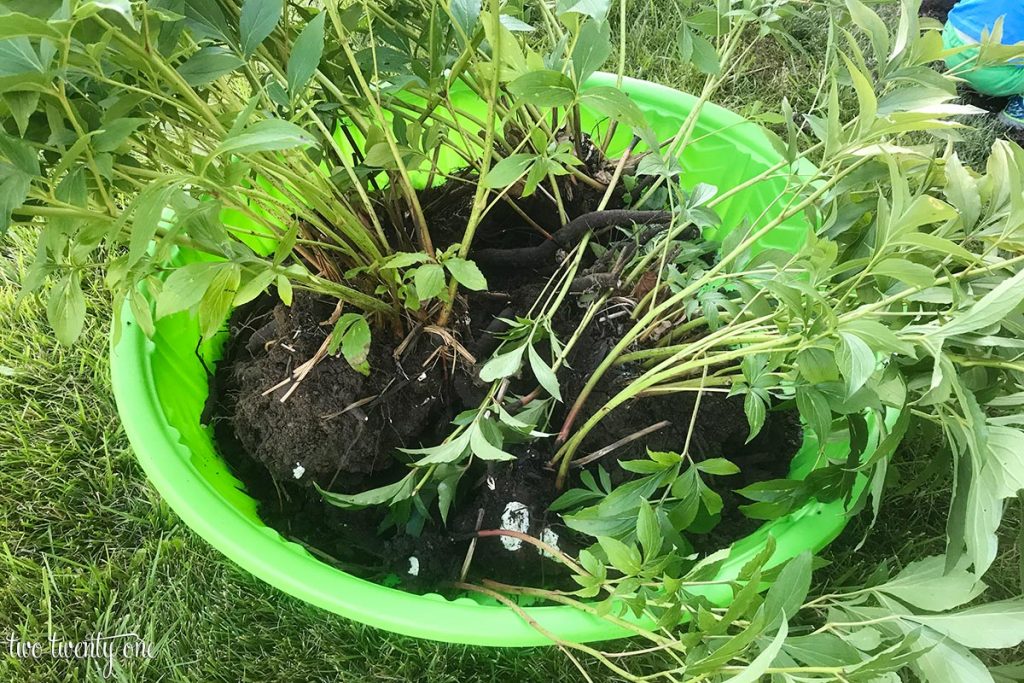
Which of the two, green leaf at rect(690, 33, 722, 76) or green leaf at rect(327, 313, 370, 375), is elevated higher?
green leaf at rect(690, 33, 722, 76)

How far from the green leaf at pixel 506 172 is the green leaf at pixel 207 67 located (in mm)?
151

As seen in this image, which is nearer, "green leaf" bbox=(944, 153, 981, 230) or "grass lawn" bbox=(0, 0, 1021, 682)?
"green leaf" bbox=(944, 153, 981, 230)

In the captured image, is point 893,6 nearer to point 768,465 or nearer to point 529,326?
point 768,465

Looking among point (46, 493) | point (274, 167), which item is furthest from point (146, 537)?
point (274, 167)

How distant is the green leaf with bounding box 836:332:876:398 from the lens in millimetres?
323

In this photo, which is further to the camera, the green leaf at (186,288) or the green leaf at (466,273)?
the green leaf at (466,273)

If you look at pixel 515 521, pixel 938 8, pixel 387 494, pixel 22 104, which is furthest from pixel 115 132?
pixel 938 8

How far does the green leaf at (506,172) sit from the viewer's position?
0.40m

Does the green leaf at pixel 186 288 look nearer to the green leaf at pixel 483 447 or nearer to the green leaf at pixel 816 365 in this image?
the green leaf at pixel 483 447

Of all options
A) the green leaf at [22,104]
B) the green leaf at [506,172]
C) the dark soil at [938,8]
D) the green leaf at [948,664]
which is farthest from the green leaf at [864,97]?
the dark soil at [938,8]

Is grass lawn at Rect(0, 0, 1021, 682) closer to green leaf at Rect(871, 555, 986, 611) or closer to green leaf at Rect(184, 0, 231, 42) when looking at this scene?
green leaf at Rect(871, 555, 986, 611)

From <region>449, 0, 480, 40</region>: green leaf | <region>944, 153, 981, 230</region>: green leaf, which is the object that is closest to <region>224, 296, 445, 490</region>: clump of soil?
<region>449, 0, 480, 40</region>: green leaf

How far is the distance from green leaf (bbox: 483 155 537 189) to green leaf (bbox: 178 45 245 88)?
15 centimetres

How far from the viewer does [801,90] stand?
1.13 metres
